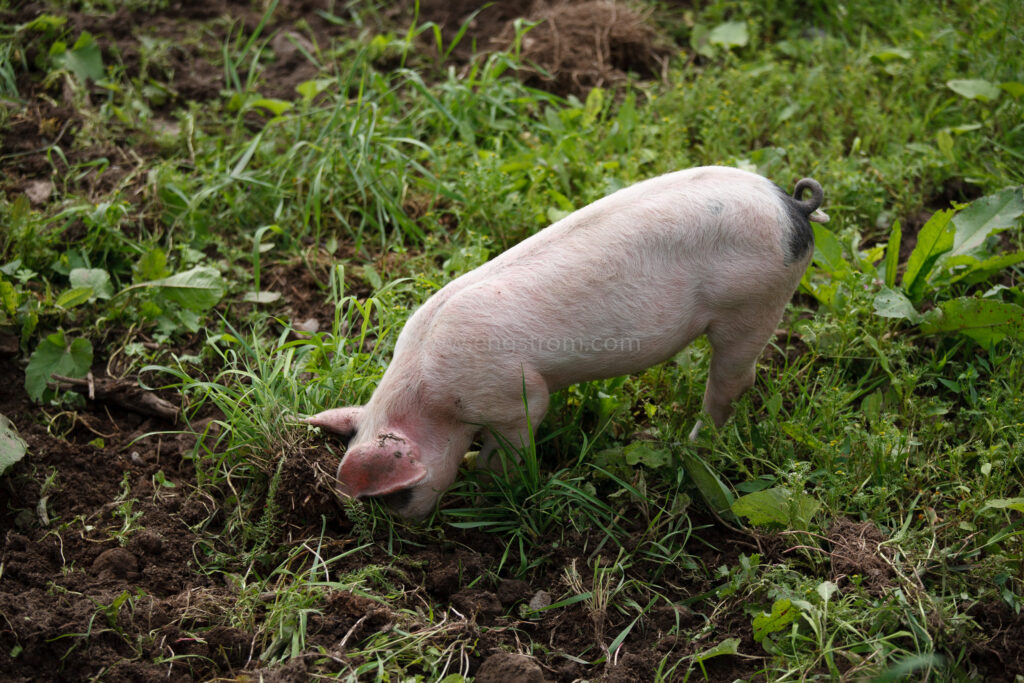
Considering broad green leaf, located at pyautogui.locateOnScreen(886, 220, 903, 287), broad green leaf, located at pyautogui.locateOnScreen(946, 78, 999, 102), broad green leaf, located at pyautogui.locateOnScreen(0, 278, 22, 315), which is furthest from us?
broad green leaf, located at pyautogui.locateOnScreen(946, 78, 999, 102)

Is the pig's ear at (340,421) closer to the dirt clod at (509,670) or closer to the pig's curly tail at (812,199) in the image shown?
the dirt clod at (509,670)

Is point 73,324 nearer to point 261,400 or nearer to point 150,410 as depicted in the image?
point 150,410

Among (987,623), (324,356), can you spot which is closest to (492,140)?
(324,356)

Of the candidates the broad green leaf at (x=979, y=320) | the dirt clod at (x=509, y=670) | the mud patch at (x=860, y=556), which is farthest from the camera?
the broad green leaf at (x=979, y=320)

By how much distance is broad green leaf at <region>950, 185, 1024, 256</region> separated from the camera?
185 inches

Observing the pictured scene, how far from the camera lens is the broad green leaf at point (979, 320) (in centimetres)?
425

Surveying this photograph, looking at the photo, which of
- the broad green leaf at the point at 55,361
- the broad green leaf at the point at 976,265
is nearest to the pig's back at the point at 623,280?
→ the broad green leaf at the point at 976,265

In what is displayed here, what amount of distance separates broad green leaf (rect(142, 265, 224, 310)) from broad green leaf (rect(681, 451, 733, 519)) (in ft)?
8.67

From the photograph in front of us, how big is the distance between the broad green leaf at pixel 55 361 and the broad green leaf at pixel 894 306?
3942 millimetres

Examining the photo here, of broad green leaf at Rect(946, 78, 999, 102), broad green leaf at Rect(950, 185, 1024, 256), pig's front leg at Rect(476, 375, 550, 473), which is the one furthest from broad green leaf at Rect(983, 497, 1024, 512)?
broad green leaf at Rect(946, 78, 999, 102)

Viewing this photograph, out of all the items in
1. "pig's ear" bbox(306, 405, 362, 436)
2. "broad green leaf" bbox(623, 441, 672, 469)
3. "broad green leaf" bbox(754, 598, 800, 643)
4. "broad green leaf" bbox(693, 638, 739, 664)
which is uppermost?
"pig's ear" bbox(306, 405, 362, 436)

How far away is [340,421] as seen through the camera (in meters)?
3.70

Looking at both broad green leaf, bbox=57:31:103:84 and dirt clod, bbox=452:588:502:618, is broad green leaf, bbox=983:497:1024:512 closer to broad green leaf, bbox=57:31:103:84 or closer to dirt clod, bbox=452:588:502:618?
dirt clod, bbox=452:588:502:618

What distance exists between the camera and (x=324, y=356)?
443cm
